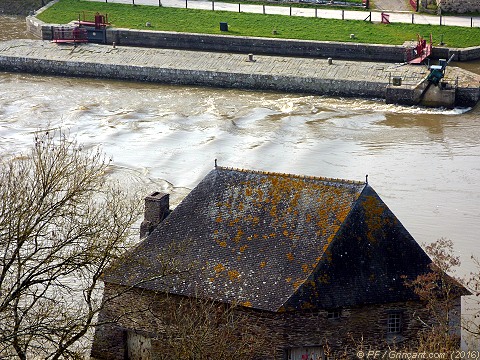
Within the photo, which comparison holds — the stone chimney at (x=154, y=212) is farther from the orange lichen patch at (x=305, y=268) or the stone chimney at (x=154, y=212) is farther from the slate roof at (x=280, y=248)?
the orange lichen patch at (x=305, y=268)

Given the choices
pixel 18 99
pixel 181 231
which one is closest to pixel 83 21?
pixel 18 99

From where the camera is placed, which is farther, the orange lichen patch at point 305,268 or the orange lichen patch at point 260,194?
the orange lichen patch at point 260,194

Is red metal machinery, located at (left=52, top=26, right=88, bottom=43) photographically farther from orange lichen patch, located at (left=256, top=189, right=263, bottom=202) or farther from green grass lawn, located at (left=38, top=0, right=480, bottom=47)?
orange lichen patch, located at (left=256, top=189, right=263, bottom=202)

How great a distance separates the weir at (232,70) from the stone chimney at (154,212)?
21.7m

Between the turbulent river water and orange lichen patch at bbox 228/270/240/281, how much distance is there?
897cm

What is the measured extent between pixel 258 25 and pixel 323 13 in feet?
11.8

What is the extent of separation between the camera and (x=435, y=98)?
44000mm

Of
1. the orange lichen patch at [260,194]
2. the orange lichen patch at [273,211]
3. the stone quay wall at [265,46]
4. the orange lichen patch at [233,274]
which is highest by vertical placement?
the stone quay wall at [265,46]

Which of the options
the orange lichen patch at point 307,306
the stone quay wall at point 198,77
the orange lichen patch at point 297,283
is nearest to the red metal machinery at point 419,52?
the stone quay wall at point 198,77

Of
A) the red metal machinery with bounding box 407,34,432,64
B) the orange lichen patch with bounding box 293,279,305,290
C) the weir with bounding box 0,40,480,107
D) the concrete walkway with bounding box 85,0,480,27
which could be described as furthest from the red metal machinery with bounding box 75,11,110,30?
the orange lichen patch with bounding box 293,279,305,290

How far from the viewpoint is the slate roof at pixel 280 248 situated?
21781mm

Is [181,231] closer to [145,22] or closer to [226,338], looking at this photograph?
[226,338]

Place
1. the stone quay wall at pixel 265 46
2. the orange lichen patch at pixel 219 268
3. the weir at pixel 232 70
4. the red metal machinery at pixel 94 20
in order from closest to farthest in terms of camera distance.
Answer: the orange lichen patch at pixel 219 268 < the weir at pixel 232 70 < the stone quay wall at pixel 265 46 < the red metal machinery at pixel 94 20

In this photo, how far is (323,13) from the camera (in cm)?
5469
